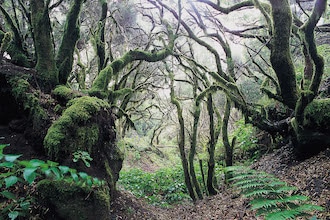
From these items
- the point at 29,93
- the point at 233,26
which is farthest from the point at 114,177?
the point at 233,26

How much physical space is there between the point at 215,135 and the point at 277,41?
3773 millimetres

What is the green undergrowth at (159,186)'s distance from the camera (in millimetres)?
7954

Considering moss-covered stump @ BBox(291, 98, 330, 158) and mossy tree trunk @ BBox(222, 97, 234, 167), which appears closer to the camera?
moss-covered stump @ BBox(291, 98, 330, 158)

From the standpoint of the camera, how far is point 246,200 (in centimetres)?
556

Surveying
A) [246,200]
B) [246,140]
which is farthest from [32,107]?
[246,140]

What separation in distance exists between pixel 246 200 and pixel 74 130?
3.90 metres

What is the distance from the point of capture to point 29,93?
4727 millimetres

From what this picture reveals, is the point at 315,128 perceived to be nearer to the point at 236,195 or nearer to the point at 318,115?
the point at 318,115

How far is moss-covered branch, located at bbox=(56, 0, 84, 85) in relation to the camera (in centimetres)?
555

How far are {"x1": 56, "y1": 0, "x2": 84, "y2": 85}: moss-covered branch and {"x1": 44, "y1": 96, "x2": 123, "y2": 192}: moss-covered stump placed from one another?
1.15 m

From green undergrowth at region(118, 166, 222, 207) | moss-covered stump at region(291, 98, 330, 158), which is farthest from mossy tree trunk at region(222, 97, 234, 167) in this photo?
moss-covered stump at region(291, 98, 330, 158)

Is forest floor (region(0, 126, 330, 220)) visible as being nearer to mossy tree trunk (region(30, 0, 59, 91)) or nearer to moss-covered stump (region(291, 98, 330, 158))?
moss-covered stump (region(291, 98, 330, 158))

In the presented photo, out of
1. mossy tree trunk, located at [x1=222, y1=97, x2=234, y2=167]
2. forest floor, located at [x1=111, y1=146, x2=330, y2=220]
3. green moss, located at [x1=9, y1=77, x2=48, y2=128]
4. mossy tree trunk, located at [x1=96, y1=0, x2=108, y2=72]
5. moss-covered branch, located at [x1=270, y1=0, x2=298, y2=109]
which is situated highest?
mossy tree trunk, located at [x1=96, y1=0, x2=108, y2=72]

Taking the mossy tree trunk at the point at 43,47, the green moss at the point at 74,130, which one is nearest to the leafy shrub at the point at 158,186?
the green moss at the point at 74,130
